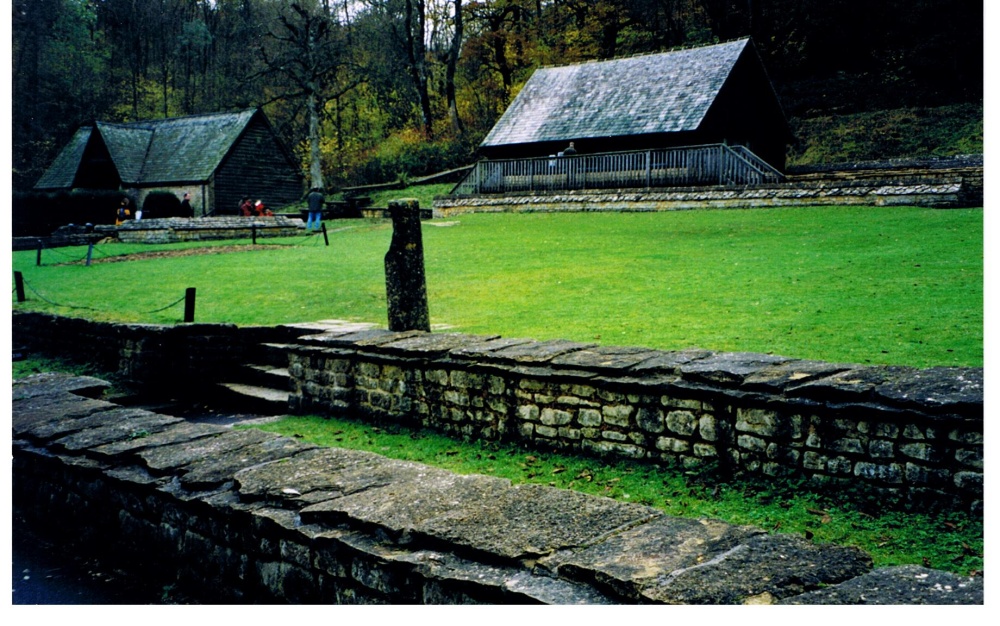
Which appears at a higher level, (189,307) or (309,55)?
(309,55)

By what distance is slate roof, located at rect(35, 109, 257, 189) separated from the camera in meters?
39.0

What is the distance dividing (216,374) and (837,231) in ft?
35.0

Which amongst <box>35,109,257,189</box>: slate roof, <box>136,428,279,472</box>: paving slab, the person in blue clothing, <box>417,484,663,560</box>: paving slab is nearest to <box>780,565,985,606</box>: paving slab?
<box>417,484,663,560</box>: paving slab

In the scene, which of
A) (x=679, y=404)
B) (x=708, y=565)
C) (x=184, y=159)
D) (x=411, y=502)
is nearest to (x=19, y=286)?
(x=679, y=404)

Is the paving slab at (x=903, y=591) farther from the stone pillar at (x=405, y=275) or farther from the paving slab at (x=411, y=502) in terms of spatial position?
the stone pillar at (x=405, y=275)

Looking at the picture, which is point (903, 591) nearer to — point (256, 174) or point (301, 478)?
point (301, 478)

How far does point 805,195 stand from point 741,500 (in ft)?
52.8

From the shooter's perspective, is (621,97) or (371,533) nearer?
(371,533)

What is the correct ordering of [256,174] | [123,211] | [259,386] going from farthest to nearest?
1. [256,174]
2. [123,211]
3. [259,386]

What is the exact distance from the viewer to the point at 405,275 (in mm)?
8633

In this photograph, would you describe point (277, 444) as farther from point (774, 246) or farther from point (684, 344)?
point (774, 246)

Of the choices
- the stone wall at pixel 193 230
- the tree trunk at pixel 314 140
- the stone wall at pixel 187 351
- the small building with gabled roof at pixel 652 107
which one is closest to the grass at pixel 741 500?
the stone wall at pixel 187 351

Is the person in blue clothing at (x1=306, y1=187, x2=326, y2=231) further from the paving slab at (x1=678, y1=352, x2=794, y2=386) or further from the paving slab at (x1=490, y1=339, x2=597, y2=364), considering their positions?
the paving slab at (x1=678, y1=352, x2=794, y2=386)

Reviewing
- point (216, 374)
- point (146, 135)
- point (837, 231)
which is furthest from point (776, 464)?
point (146, 135)
